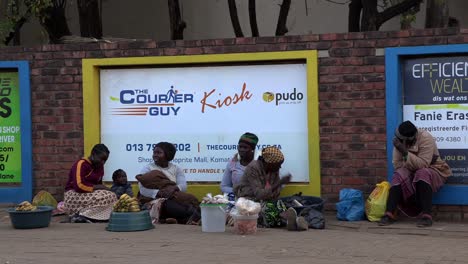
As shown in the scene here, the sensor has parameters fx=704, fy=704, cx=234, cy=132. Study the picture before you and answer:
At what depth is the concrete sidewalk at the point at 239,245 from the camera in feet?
20.5

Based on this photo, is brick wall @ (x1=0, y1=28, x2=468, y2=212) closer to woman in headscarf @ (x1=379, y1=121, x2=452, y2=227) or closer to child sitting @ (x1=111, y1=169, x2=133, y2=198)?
woman in headscarf @ (x1=379, y1=121, x2=452, y2=227)

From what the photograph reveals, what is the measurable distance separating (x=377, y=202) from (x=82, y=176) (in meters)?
3.46

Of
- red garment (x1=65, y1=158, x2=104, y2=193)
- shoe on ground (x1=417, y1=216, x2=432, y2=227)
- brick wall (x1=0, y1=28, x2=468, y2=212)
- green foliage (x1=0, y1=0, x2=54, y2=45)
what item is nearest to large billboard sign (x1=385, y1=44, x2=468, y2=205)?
brick wall (x1=0, y1=28, x2=468, y2=212)

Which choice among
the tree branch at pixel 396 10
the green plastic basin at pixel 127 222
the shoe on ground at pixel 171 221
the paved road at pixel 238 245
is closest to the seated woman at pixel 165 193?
the shoe on ground at pixel 171 221

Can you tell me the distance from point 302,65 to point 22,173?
4.02 metres

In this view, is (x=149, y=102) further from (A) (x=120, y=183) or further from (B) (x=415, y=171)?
(B) (x=415, y=171)

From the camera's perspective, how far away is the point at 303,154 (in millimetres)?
8875

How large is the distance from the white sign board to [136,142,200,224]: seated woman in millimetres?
704

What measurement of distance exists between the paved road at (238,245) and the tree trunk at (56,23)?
214 inches

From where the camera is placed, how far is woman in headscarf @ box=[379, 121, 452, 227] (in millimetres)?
7793

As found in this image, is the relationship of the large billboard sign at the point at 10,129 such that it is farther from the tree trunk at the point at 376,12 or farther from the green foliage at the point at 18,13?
the tree trunk at the point at 376,12

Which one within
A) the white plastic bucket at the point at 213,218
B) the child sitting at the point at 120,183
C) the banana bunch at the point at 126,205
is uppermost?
the child sitting at the point at 120,183

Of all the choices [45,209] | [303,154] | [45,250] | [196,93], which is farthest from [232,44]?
[45,250]

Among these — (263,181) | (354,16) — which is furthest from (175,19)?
(263,181)
